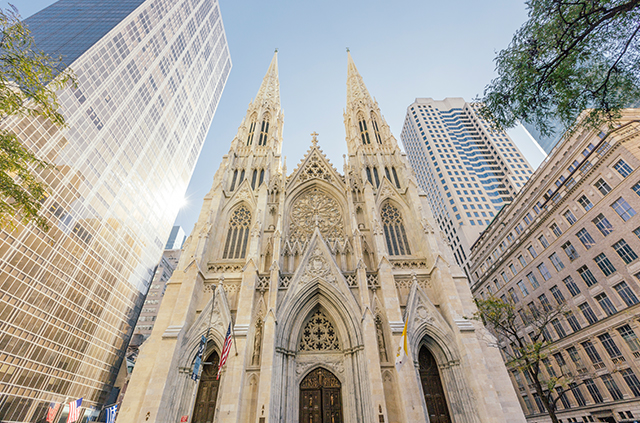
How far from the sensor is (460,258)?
172ft

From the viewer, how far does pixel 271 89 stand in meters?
36.2

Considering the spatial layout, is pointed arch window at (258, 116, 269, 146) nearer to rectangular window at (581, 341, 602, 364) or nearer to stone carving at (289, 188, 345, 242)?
stone carving at (289, 188, 345, 242)

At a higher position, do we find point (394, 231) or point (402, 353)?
point (394, 231)

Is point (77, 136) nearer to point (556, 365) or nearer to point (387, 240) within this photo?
point (387, 240)

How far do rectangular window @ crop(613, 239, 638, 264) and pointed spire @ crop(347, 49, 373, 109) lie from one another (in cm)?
2478

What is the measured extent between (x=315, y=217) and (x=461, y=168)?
2009 inches

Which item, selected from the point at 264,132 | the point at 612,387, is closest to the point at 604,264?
the point at 612,387

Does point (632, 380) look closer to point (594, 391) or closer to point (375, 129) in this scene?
point (594, 391)

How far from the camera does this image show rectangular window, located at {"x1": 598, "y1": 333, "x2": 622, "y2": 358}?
2188 centimetres

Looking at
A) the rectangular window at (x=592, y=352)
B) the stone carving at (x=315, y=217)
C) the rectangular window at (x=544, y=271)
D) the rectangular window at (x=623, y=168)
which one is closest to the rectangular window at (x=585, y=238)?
the rectangular window at (x=544, y=271)

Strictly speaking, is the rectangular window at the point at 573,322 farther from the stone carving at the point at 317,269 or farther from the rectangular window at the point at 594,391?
the stone carving at the point at 317,269

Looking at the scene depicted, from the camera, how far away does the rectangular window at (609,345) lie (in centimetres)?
2188

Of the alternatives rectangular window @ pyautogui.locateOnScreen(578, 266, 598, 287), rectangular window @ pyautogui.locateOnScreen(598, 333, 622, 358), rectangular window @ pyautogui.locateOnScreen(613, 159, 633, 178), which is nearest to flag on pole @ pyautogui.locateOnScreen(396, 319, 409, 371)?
rectangular window @ pyautogui.locateOnScreen(598, 333, 622, 358)

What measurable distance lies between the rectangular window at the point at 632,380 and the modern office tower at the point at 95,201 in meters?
51.1
